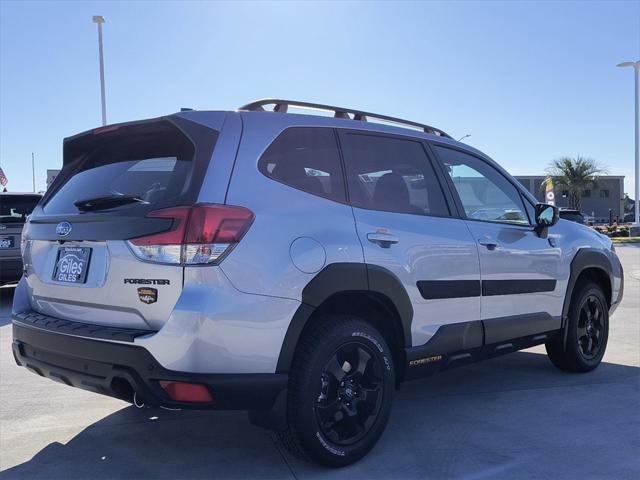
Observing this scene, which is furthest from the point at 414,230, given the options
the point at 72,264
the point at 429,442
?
the point at 72,264

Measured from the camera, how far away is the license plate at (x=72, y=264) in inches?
126

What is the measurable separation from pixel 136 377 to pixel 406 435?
188 cm

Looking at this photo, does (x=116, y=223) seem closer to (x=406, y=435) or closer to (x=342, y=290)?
(x=342, y=290)

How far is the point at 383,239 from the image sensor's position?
3521 millimetres

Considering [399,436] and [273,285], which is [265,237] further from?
[399,436]

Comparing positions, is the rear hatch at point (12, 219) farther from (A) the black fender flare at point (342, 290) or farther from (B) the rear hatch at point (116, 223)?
(A) the black fender flare at point (342, 290)

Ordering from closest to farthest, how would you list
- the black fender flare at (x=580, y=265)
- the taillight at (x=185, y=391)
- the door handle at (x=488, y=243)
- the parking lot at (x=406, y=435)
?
the taillight at (x=185, y=391) < the parking lot at (x=406, y=435) < the door handle at (x=488, y=243) < the black fender flare at (x=580, y=265)

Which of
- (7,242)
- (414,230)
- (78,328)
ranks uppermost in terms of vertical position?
(414,230)

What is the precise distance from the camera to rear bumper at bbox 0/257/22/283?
9625 millimetres

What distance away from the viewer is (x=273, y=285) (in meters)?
2.96

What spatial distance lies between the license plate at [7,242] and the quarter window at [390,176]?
7860 millimetres

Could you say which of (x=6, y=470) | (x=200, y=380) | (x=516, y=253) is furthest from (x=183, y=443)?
(x=516, y=253)

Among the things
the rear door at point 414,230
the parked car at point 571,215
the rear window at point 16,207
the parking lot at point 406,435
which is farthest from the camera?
the rear window at point 16,207

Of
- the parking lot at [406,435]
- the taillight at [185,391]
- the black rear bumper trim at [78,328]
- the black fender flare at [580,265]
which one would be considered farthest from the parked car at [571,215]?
the black rear bumper trim at [78,328]
